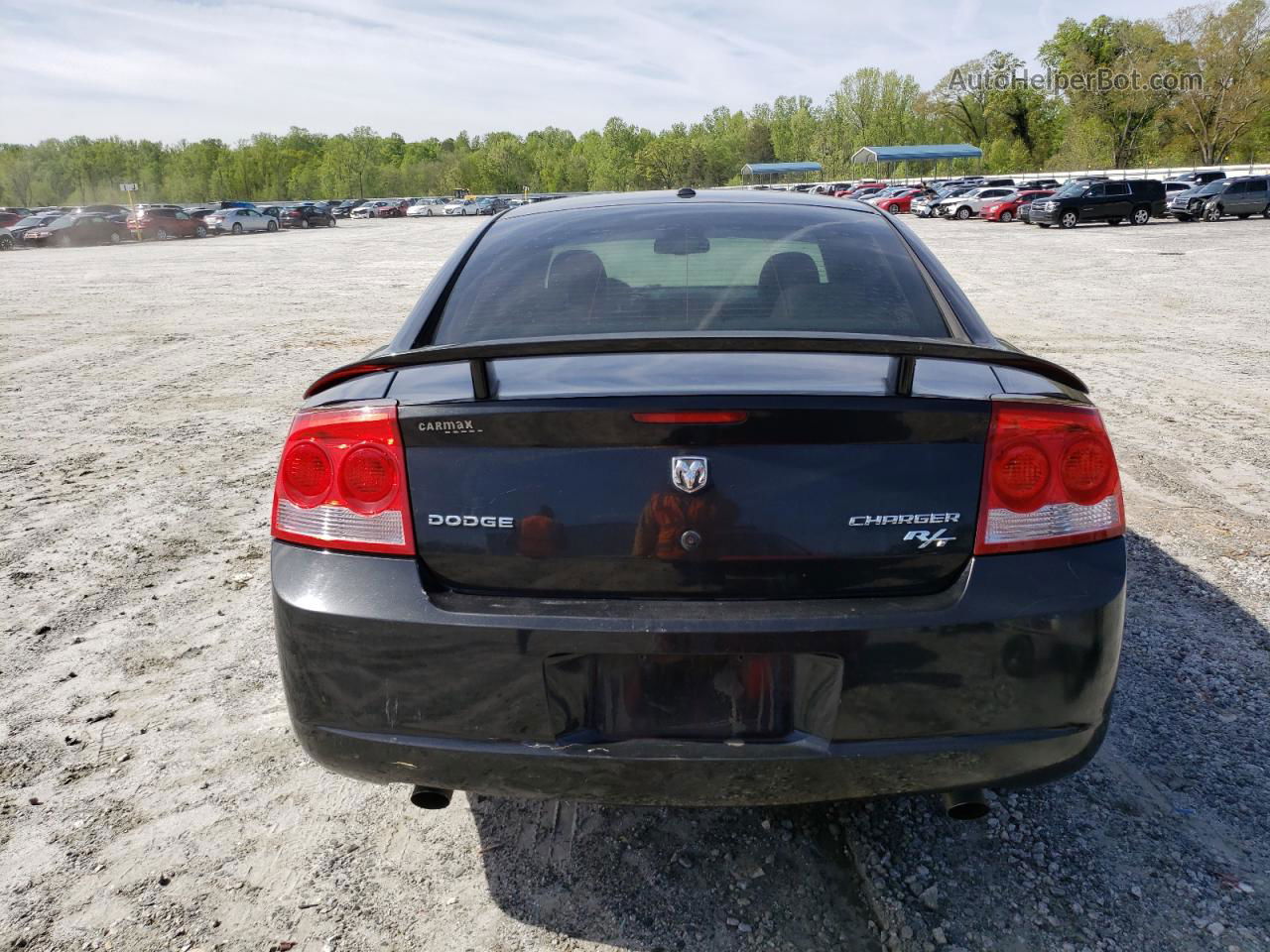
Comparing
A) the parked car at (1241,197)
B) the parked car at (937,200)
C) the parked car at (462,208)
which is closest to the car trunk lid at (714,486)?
the parked car at (1241,197)

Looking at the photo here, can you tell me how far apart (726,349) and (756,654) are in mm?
689

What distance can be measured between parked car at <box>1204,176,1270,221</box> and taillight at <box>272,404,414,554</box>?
4161 centimetres

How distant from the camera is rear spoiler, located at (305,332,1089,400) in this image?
2.04m

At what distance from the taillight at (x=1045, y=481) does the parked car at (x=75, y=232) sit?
1972 inches

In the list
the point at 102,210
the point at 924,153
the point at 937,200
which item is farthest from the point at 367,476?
the point at 924,153

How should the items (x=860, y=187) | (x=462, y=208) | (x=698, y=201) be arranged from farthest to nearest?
(x=462, y=208)
(x=860, y=187)
(x=698, y=201)

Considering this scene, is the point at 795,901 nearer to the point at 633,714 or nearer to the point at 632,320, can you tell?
the point at 633,714

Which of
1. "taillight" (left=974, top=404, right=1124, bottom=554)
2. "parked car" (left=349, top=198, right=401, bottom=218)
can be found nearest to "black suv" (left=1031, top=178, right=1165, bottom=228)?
"taillight" (left=974, top=404, right=1124, bottom=554)

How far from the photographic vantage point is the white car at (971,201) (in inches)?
1740

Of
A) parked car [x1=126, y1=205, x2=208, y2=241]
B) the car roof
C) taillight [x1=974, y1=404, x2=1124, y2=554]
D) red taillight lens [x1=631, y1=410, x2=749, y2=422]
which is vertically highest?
the car roof

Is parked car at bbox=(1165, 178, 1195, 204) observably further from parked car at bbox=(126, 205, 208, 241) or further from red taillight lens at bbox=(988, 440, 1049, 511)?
parked car at bbox=(126, 205, 208, 241)

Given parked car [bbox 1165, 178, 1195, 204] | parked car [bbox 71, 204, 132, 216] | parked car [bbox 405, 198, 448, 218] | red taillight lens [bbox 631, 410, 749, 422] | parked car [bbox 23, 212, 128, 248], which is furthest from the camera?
parked car [bbox 405, 198, 448, 218]

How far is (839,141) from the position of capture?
433 feet

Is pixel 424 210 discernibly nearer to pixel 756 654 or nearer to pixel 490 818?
pixel 490 818
